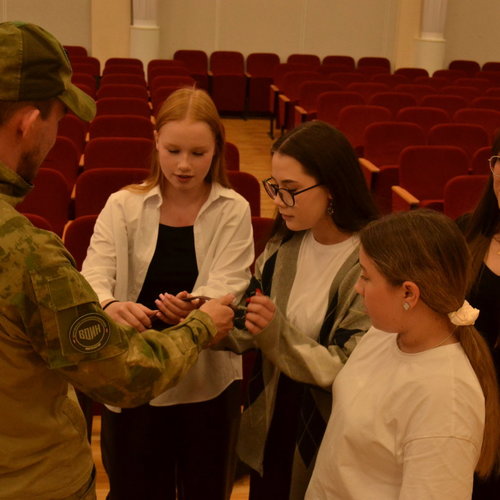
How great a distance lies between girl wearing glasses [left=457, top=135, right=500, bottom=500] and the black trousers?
2.30 ft

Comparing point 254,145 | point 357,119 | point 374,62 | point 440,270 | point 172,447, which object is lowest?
point 254,145

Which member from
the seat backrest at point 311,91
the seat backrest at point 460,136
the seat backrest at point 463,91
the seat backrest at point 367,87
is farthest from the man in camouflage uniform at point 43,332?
the seat backrest at point 463,91

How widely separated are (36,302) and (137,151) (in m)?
3.35

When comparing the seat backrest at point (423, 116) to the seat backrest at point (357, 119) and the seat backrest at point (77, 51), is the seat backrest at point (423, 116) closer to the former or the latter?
the seat backrest at point (357, 119)

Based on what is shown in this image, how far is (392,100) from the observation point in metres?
7.30

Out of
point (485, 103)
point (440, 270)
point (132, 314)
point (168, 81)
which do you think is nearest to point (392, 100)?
point (485, 103)

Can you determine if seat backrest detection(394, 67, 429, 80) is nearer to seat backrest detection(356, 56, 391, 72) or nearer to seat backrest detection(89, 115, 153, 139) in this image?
seat backrest detection(356, 56, 391, 72)

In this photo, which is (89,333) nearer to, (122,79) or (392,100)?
(392,100)

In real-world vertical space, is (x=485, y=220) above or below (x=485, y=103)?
above

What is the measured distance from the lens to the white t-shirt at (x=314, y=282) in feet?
5.92

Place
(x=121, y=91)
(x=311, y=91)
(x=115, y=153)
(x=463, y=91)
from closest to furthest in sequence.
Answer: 1. (x=115, y=153)
2. (x=121, y=91)
3. (x=311, y=91)
4. (x=463, y=91)

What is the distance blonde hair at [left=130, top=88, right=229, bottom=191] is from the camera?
6.70ft

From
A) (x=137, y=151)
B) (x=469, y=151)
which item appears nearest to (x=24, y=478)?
(x=137, y=151)

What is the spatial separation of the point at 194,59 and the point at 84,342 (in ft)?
32.2
